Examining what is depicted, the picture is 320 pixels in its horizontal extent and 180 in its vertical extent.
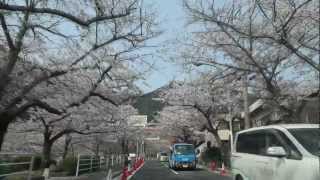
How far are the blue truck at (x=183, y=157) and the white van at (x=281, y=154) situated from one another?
119 feet

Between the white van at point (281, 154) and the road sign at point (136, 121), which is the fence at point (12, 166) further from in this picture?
the road sign at point (136, 121)

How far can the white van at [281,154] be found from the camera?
9438mm

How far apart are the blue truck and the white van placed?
119 ft

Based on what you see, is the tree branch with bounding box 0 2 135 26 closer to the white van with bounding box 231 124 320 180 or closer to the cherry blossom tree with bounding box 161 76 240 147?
the white van with bounding box 231 124 320 180

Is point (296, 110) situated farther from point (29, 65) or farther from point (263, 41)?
point (29, 65)

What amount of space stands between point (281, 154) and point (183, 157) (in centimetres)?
4001

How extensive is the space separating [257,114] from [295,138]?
2184 inches

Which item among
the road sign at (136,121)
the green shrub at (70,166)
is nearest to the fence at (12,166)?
the green shrub at (70,166)

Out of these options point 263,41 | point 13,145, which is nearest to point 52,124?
point 13,145

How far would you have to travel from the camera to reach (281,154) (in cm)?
982

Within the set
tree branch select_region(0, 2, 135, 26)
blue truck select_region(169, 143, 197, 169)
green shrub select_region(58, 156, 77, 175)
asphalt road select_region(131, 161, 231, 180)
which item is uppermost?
tree branch select_region(0, 2, 135, 26)

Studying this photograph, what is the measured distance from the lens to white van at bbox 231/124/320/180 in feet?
31.0

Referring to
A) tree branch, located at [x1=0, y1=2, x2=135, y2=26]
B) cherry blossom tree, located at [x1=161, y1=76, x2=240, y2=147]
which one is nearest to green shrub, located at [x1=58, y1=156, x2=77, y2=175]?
tree branch, located at [x1=0, y1=2, x2=135, y2=26]

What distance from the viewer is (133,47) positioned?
25859 millimetres
